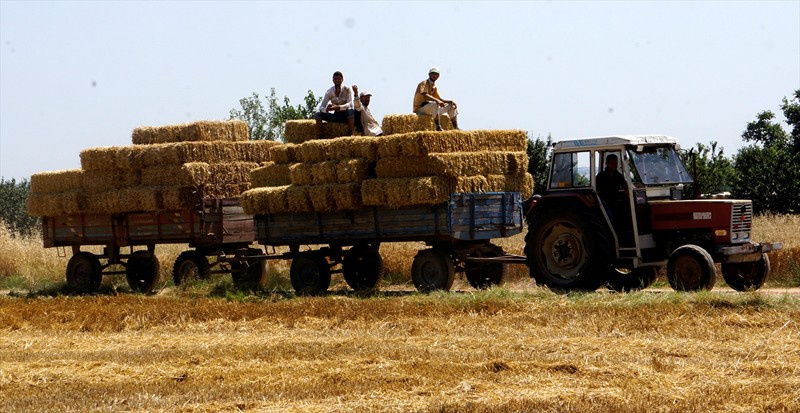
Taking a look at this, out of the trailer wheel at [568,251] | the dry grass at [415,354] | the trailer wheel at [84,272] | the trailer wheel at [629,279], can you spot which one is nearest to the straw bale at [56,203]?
the trailer wheel at [84,272]

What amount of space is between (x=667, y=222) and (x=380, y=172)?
4.77 meters

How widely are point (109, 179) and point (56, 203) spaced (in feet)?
4.85

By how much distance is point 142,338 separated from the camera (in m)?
15.9

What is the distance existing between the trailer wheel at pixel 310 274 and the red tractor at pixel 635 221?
4.50 meters

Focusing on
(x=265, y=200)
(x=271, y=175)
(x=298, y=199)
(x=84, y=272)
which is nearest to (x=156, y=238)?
(x=84, y=272)

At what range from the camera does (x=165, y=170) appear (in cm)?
2364

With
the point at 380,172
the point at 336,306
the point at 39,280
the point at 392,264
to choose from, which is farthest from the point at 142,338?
the point at 39,280

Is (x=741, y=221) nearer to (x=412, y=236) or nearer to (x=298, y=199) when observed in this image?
(x=412, y=236)

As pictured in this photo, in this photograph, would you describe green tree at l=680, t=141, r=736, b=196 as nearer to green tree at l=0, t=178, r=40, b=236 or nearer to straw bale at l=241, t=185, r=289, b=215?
straw bale at l=241, t=185, r=289, b=215

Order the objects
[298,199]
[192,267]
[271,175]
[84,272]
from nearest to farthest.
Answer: [298,199]
[271,175]
[192,267]
[84,272]

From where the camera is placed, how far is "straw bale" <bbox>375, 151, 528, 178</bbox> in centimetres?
1967

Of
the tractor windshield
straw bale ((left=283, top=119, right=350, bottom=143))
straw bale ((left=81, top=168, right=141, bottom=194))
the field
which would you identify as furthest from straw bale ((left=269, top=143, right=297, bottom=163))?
the tractor windshield

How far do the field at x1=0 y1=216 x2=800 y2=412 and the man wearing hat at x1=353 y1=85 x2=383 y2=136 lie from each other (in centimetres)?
333

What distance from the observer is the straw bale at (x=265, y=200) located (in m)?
21.8
